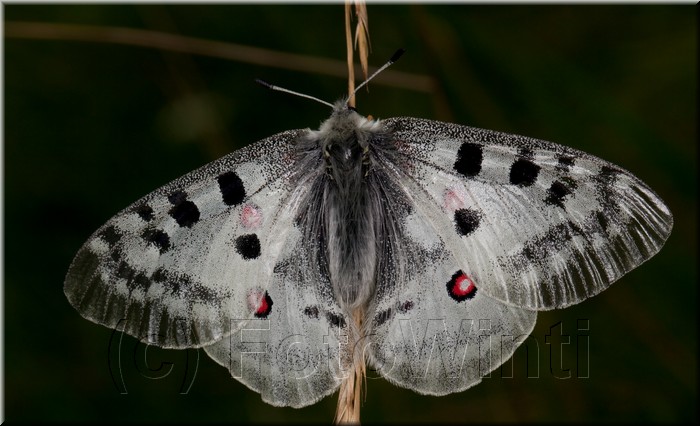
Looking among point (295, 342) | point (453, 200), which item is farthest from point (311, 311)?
point (453, 200)

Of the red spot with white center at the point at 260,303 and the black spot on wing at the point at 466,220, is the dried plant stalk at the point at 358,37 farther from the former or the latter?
the red spot with white center at the point at 260,303

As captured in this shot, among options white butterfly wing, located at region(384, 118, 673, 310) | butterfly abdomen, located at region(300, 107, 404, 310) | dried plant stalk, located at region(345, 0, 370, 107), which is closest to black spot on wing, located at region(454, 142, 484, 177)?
white butterfly wing, located at region(384, 118, 673, 310)

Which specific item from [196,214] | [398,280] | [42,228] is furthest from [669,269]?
[42,228]

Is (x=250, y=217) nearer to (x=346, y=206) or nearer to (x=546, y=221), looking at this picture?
(x=346, y=206)

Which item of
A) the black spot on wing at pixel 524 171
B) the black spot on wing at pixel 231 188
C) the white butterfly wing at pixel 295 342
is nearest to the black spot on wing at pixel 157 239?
the black spot on wing at pixel 231 188

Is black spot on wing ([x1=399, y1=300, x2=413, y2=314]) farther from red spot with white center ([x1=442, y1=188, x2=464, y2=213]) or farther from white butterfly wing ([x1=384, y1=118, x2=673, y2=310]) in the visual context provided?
red spot with white center ([x1=442, y1=188, x2=464, y2=213])

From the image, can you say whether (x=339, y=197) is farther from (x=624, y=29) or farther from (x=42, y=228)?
(x=624, y=29)
